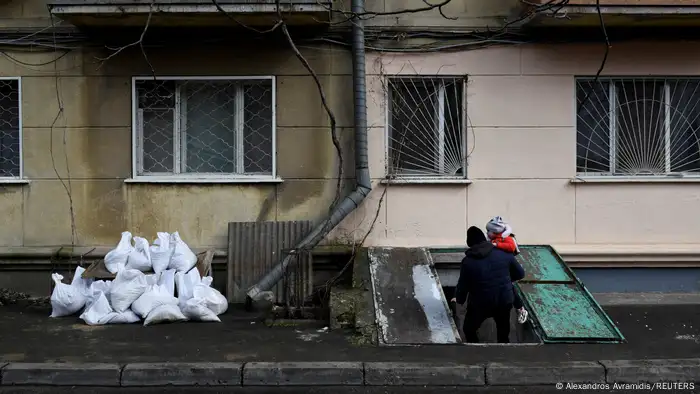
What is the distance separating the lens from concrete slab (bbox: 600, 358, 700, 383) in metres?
5.33

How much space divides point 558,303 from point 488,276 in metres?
1.18

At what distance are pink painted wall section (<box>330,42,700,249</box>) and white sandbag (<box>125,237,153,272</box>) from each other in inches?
93.1

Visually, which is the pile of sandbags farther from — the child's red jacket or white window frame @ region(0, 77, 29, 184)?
the child's red jacket

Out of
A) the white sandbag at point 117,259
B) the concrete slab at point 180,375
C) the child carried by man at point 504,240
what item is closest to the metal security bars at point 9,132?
the white sandbag at point 117,259

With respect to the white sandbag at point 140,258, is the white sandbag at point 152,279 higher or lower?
lower

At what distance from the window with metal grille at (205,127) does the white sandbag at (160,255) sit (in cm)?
104

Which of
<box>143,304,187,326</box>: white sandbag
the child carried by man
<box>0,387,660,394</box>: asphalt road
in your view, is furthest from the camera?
<box>143,304,187,326</box>: white sandbag

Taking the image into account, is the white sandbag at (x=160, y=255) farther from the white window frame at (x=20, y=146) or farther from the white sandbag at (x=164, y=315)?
the white window frame at (x=20, y=146)

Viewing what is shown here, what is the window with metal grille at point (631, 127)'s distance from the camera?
830 centimetres

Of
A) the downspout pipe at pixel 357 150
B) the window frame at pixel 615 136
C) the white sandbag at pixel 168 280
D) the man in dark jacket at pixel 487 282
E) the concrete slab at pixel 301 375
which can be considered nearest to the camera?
the concrete slab at pixel 301 375

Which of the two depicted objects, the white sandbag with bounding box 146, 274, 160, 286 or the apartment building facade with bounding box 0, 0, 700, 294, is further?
the apartment building facade with bounding box 0, 0, 700, 294

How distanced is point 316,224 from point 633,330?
3.78 metres

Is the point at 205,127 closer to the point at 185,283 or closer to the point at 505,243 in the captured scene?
the point at 185,283

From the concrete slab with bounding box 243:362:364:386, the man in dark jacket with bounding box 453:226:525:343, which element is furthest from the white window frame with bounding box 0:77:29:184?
the man in dark jacket with bounding box 453:226:525:343
